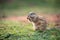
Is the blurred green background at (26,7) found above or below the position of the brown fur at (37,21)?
above

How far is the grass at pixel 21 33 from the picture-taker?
1.88 meters

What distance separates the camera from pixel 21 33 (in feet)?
6.25

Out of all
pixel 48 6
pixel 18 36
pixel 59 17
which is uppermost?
pixel 48 6

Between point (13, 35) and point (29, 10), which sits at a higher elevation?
point (29, 10)

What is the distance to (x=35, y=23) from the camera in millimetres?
1947

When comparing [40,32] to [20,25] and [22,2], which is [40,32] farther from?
[22,2]

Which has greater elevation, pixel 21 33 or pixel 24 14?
pixel 24 14

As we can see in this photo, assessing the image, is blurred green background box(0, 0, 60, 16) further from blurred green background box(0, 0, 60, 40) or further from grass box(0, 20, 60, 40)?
grass box(0, 20, 60, 40)

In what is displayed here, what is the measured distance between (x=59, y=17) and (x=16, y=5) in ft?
1.53

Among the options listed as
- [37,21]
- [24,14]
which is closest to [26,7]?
[24,14]

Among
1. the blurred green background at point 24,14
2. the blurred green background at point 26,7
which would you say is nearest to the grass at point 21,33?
the blurred green background at point 24,14

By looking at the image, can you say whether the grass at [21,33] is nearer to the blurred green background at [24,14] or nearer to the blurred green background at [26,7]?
the blurred green background at [24,14]

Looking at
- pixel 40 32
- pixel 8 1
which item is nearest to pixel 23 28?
pixel 40 32

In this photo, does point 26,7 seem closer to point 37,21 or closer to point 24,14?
point 24,14
